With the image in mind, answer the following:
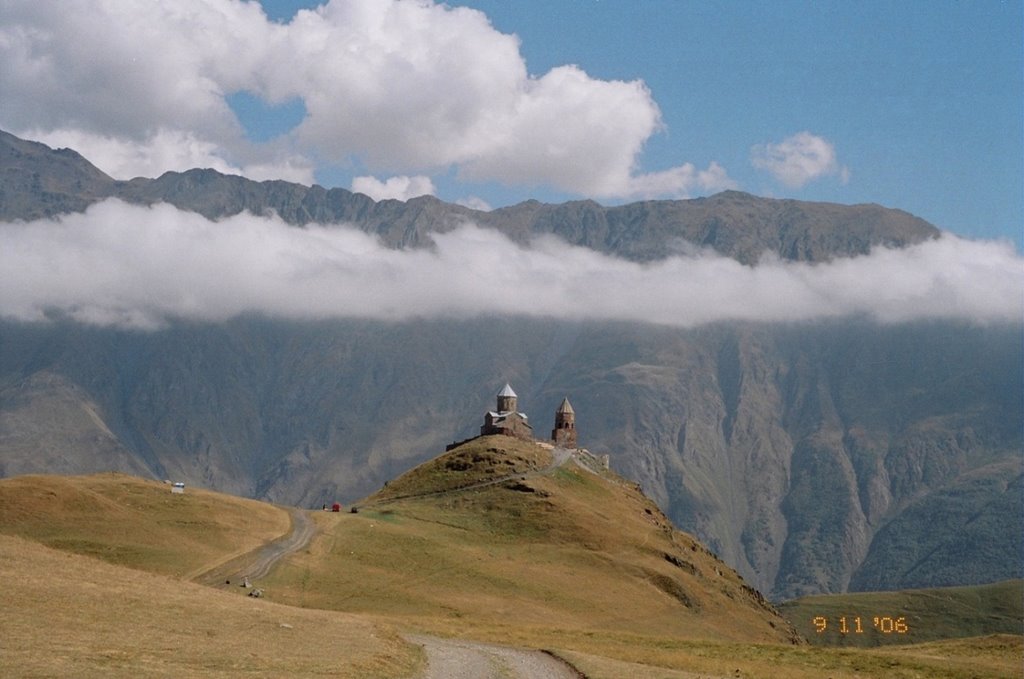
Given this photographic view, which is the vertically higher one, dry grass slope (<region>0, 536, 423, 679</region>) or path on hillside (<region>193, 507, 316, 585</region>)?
path on hillside (<region>193, 507, 316, 585</region>)

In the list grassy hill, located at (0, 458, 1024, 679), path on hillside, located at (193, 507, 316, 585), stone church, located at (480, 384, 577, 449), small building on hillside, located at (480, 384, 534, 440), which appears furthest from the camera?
stone church, located at (480, 384, 577, 449)

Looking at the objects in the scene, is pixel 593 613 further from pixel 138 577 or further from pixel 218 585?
pixel 138 577

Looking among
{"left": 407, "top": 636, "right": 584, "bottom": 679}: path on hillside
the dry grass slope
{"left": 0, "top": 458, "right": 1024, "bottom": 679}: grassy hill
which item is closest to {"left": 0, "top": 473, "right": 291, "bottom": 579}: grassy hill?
{"left": 0, "top": 458, "right": 1024, "bottom": 679}: grassy hill

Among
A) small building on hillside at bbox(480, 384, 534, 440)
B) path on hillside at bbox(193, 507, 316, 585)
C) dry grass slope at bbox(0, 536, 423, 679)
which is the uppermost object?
small building on hillside at bbox(480, 384, 534, 440)

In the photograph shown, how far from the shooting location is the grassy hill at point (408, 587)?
159 ft

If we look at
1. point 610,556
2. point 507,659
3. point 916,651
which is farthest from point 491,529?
point 507,659

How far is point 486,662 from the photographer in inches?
2192

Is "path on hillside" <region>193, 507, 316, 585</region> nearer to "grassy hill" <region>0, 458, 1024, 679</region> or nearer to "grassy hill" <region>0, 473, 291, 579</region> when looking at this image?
"grassy hill" <region>0, 473, 291, 579</region>

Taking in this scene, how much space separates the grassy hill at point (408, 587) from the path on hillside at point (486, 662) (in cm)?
120

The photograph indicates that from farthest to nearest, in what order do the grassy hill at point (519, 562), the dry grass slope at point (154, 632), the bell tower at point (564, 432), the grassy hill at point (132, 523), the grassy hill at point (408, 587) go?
the bell tower at point (564, 432) → the grassy hill at point (519, 562) → the grassy hill at point (132, 523) → the grassy hill at point (408, 587) → the dry grass slope at point (154, 632)

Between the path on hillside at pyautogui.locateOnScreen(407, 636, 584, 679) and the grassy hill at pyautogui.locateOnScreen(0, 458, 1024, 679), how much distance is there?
3.93 feet

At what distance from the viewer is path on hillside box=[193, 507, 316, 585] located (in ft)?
292

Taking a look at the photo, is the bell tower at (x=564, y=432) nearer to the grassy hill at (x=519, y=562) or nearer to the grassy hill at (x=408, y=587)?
the grassy hill at (x=408, y=587)

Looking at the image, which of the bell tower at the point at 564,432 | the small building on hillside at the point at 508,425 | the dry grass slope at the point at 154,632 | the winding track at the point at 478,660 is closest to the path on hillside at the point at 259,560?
the winding track at the point at 478,660
